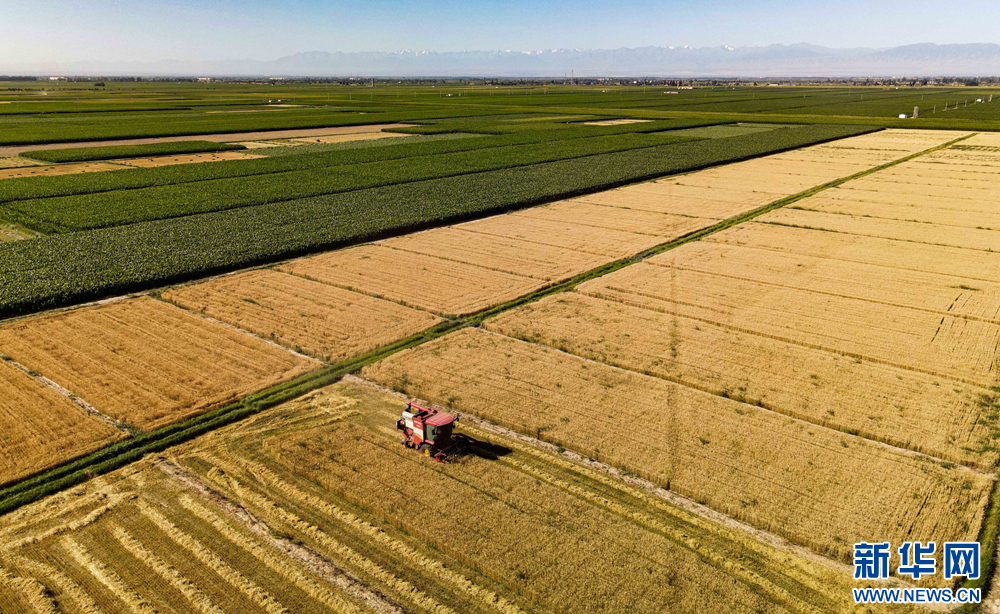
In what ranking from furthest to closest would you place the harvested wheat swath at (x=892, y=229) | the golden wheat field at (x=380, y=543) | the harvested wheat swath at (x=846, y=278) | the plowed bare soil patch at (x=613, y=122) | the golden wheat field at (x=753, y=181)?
1. the plowed bare soil patch at (x=613, y=122)
2. the golden wheat field at (x=753, y=181)
3. the harvested wheat swath at (x=892, y=229)
4. the harvested wheat swath at (x=846, y=278)
5. the golden wheat field at (x=380, y=543)

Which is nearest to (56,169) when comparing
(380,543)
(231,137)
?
(231,137)

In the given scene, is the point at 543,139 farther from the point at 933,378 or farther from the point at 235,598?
the point at 235,598

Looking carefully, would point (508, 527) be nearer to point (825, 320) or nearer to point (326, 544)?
point (326, 544)

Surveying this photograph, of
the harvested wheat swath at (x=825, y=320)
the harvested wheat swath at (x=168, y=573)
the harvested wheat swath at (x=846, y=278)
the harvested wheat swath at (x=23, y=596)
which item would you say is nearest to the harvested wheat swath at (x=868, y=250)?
the harvested wheat swath at (x=846, y=278)

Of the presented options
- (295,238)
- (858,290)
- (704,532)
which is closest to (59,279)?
(295,238)

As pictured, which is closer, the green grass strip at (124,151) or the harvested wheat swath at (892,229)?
the harvested wheat swath at (892,229)

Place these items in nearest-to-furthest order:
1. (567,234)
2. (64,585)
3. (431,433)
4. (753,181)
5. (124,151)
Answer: (64,585) → (431,433) → (567,234) → (753,181) → (124,151)

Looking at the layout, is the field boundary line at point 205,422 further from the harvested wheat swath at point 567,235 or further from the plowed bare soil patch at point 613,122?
the plowed bare soil patch at point 613,122
